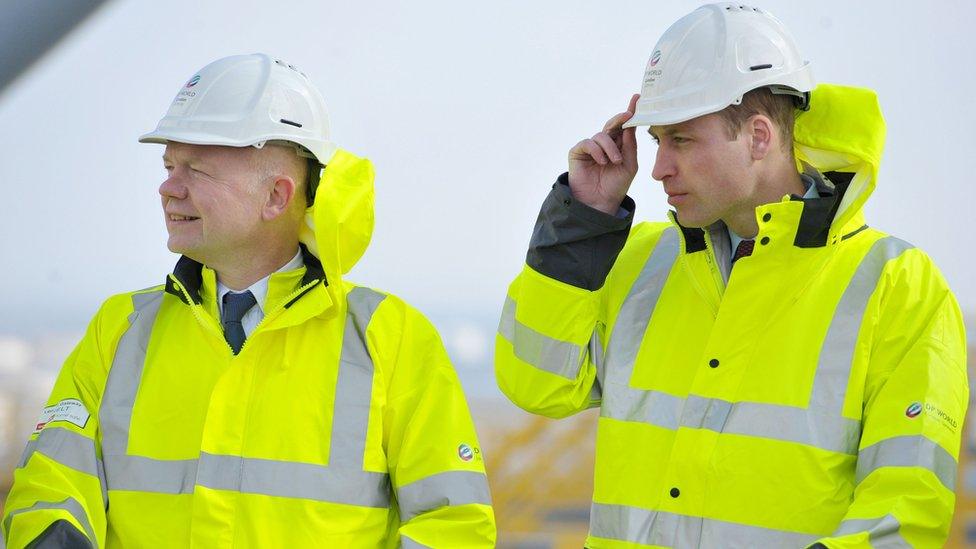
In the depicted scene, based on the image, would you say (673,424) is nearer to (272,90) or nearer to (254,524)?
(254,524)

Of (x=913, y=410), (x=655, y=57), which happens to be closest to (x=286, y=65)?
(x=655, y=57)

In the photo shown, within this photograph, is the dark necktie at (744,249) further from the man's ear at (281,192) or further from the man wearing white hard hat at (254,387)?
the man's ear at (281,192)

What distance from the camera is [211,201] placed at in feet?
9.18

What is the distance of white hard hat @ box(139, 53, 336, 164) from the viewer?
9.23 feet

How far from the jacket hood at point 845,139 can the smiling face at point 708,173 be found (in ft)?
0.65

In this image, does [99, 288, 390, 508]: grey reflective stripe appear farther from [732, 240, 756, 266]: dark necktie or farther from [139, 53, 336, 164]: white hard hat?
[732, 240, 756, 266]: dark necktie

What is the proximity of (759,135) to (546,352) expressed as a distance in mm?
722

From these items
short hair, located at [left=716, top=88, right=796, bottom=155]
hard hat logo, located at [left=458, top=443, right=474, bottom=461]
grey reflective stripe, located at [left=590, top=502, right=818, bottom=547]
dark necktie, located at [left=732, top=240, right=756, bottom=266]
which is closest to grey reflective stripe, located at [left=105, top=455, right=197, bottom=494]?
hard hat logo, located at [left=458, top=443, right=474, bottom=461]

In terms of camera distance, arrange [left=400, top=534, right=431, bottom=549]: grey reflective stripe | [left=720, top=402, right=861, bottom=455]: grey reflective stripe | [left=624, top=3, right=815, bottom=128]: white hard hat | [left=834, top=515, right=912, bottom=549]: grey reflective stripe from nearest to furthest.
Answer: [left=834, top=515, right=912, bottom=549]: grey reflective stripe, [left=720, top=402, right=861, bottom=455]: grey reflective stripe, [left=400, top=534, right=431, bottom=549]: grey reflective stripe, [left=624, top=3, right=815, bottom=128]: white hard hat

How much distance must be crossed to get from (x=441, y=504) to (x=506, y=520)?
692 cm

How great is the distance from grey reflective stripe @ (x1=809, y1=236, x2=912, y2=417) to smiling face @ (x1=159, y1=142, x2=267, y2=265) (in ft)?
4.50

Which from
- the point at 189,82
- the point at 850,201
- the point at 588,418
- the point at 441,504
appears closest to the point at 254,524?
the point at 441,504

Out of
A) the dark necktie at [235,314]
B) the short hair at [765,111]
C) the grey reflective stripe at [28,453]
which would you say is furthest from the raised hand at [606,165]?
the grey reflective stripe at [28,453]

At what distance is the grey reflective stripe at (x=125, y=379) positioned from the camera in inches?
107
